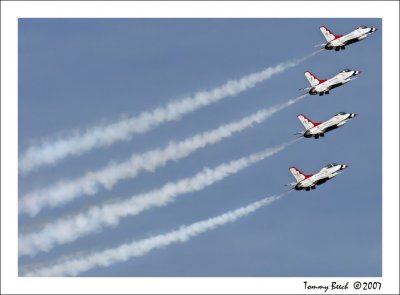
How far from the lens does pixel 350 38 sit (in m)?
178

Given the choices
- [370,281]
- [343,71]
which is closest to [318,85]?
[343,71]

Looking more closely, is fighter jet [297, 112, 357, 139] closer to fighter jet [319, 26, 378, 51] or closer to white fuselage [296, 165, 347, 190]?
white fuselage [296, 165, 347, 190]

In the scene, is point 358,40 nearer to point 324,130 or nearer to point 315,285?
point 324,130

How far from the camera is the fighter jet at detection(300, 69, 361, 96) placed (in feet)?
578

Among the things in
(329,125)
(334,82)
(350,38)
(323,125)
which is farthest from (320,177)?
(350,38)

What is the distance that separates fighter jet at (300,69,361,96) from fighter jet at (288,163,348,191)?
319 inches

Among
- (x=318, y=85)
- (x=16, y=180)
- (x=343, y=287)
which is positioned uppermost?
(x=318, y=85)

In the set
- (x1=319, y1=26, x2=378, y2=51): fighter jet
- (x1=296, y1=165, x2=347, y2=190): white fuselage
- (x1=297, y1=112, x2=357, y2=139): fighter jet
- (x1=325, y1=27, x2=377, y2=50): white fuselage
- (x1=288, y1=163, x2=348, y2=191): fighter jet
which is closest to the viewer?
(x1=288, y1=163, x2=348, y2=191): fighter jet

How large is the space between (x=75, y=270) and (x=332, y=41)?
3913 cm

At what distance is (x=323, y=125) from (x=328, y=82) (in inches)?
203

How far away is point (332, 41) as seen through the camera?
17788cm

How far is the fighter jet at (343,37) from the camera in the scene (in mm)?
177750

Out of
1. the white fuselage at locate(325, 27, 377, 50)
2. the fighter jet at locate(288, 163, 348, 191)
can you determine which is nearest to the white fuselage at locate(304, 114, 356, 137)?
the fighter jet at locate(288, 163, 348, 191)

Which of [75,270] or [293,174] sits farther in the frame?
[293,174]
